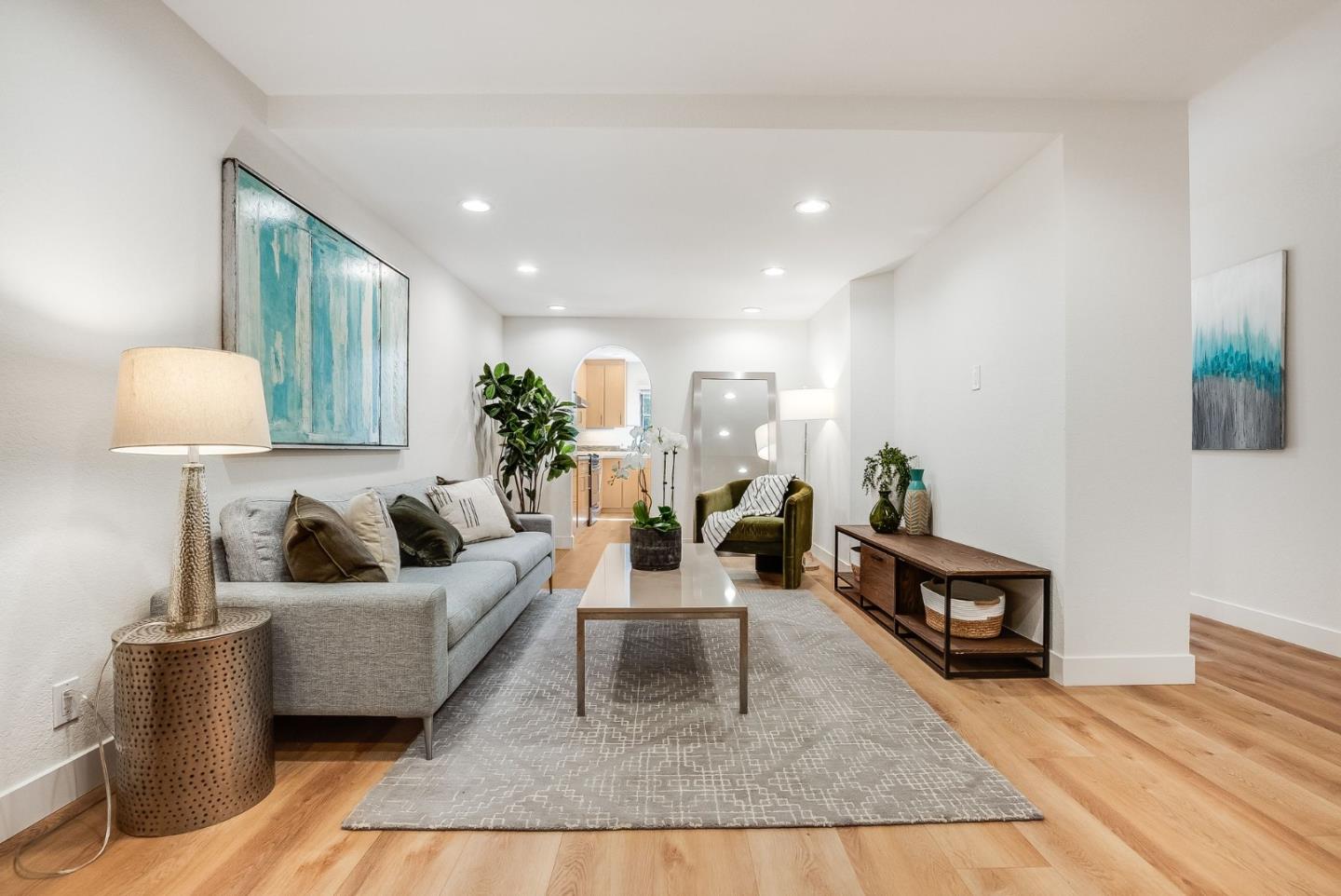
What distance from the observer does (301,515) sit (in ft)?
7.25

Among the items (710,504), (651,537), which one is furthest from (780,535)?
(651,537)

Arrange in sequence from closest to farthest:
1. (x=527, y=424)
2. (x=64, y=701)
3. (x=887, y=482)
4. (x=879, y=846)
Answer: (x=879, y=846), (x=64, y=701), (x=887, y=482), (x=527, y=424)

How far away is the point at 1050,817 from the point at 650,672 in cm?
159

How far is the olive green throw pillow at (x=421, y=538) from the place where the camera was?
3086 mm

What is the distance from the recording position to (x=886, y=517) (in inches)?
161

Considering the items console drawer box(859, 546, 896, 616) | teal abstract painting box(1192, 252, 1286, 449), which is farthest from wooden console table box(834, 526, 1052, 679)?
teal abstract painting box(1192, 252, 1286, 449)

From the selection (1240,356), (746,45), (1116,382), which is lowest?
(1116,382)

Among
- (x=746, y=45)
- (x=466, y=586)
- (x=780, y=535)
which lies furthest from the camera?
(x=780, y=535)

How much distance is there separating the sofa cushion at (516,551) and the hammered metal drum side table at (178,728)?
1427 mm

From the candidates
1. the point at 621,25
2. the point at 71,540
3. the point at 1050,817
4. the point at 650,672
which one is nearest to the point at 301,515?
the point at 71,540

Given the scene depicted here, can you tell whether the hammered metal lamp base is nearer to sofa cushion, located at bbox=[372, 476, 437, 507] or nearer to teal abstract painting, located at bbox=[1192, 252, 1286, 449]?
sofa cushion, located at bbox=[372, 476, 437, 507]

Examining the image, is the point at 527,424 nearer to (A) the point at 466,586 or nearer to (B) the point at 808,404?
(B) the point at 808,404

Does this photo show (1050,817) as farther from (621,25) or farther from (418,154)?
(418,154)

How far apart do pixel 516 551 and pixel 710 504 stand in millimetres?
2252
